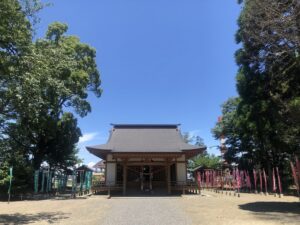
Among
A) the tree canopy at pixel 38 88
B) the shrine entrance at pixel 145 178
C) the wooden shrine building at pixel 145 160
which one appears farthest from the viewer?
the shrine entrance at pixel 145 178

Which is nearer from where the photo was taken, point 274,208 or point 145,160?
point 274,208

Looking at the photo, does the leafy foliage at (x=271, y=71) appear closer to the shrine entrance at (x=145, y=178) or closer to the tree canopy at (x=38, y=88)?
the tree canopy at (x=38, y=88)

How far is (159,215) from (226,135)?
21.8 meters

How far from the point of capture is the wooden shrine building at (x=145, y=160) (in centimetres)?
1948

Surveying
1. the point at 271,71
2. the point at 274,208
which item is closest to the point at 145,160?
the point at 274,208

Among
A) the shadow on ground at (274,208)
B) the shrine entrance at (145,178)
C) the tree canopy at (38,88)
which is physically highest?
the tree canopy at (38,88)

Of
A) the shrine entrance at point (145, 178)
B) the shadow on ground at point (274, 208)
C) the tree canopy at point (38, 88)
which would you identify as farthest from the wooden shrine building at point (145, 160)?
the shadow on ground at point (274, 208)

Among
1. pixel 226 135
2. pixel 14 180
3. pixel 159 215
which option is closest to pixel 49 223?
pixel 159 215

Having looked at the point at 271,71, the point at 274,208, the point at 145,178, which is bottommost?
the point at 274,208

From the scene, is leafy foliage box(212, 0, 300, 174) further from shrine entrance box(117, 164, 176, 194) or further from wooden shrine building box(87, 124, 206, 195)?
shrine entrance box(117, 164, 176, 194)

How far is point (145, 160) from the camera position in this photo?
20969mm

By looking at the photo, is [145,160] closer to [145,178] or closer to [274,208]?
[145,178]

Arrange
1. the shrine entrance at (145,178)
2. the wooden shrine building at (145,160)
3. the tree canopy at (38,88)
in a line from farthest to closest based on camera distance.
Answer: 1. the shrine entrance at (145,178)
2. the wooden shrine building at (145,160)
3. the tree canopy at (38,88)

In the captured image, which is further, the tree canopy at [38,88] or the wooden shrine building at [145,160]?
the wooden shrine building at [145,160]
